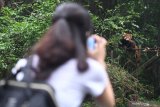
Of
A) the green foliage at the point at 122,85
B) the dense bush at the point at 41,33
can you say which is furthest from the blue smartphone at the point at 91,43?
the green foliage at the point at 122,85

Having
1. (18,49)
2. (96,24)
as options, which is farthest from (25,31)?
(96,24)

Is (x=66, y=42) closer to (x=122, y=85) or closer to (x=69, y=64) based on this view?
(x=69, y=64)

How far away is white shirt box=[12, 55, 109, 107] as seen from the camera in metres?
2.32

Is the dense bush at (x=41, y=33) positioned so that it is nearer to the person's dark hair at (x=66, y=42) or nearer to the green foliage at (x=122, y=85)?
the green foliage at (x=122, y=85)

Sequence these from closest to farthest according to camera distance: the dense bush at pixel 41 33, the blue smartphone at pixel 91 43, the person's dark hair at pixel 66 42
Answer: the person's dark hair at pixel 66 42
the blue smartphone at pixel 91 43
the dense bush at pixel 41 33

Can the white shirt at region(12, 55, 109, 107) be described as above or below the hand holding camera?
below

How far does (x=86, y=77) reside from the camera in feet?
7.63

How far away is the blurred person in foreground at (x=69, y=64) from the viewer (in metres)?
2.30

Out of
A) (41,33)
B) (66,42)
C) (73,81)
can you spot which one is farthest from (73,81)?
(41,33)

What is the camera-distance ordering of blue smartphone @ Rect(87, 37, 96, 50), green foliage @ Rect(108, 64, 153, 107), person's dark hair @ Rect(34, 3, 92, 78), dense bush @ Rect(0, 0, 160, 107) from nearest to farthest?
person's dark hair @ Rect(34, 3, 92, 78) < blue smartphone @ Rect(87, 37, 96, 50) < dense bush @ Rect(0, 0, 160, 107) < green foliage @ Rect(108, 64, 153, 107)

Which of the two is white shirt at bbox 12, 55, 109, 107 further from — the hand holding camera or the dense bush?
the dense bush

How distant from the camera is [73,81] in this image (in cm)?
233

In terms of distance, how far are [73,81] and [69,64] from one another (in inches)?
3.6

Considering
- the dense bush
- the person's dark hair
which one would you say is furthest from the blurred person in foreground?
the dense bush
